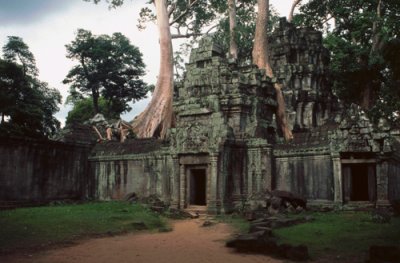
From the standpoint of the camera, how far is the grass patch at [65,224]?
11219 mm

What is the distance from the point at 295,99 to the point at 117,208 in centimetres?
1706

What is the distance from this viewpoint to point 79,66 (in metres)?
47.2

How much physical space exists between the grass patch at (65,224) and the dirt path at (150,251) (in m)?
0.78

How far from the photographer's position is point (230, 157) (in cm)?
1830

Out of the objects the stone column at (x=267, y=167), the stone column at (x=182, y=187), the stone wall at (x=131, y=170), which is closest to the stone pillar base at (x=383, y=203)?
the stone column at (x=267, y=167)

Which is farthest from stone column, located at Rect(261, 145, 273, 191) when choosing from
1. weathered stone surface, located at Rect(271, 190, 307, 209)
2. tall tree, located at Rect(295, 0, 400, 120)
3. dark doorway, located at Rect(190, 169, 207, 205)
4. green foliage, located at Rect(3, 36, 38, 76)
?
green foliage, located at Rect(3, 36, 38, 76)

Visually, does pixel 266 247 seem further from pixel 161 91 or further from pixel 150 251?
pixel 161 91

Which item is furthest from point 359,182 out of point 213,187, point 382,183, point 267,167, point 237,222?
point 237,222

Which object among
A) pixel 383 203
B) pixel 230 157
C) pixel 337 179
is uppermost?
pixel 230 157

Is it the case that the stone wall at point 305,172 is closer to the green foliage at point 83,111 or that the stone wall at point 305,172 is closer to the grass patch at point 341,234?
the grass patch at point 341,234

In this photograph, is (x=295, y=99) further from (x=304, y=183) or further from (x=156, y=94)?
(x=304, y=183)

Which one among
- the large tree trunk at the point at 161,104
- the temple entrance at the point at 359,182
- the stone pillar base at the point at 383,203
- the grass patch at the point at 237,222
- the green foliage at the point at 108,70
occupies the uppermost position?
the green foliage at the point at 108,70

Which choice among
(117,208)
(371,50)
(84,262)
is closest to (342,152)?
→ (117,208)

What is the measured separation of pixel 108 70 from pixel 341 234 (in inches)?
1523
